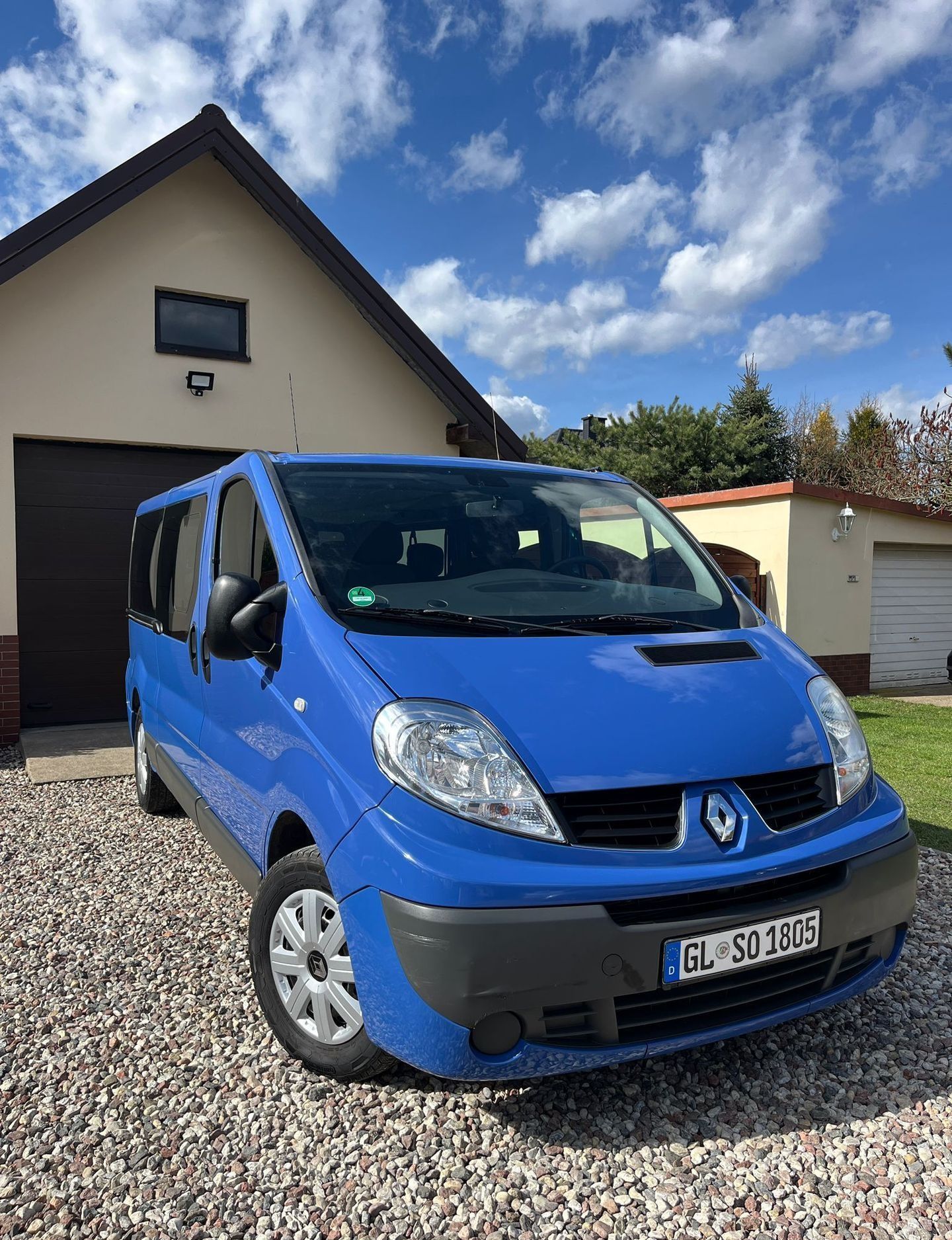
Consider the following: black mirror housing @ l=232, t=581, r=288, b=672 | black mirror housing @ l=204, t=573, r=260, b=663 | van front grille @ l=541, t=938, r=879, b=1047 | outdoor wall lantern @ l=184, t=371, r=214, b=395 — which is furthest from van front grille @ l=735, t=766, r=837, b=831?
outdoor wall lantern @ l=184, t=371, r=214, b=395

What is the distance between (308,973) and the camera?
102 inches

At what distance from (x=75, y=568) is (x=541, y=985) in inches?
305

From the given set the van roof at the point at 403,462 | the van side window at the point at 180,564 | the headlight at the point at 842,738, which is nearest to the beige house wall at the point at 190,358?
the van side window at the point at 180,564

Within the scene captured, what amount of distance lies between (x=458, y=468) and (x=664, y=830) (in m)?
1.89

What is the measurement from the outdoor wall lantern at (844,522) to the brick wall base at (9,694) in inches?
412

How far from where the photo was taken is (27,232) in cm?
754

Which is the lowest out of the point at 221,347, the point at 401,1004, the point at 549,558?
the point at 401,1004

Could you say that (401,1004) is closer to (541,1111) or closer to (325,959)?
(325,959)

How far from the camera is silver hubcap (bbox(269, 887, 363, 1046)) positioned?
96.4 inches

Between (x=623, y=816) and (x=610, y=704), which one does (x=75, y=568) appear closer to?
(x=610, y=704)

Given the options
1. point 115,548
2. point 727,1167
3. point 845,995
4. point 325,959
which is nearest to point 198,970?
point 325,959

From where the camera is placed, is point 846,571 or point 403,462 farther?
point 846,571

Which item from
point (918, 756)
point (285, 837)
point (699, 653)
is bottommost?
point (918, 756)

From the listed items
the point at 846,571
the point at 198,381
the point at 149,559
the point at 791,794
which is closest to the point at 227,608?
the point at 791,794
